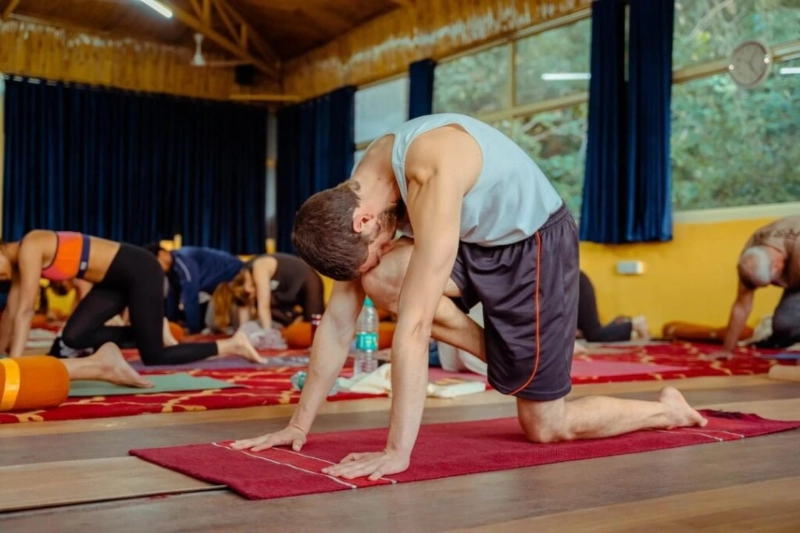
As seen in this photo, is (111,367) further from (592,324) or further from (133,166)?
(133,166)

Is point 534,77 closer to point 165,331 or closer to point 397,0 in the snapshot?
point 397,0

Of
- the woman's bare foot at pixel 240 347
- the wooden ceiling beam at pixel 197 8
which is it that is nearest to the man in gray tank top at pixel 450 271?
the woman's bare foot at pixel 240 347

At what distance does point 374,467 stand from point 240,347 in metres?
3.25

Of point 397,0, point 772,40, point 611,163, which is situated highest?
point 397,0

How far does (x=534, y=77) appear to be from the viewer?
8594 mm

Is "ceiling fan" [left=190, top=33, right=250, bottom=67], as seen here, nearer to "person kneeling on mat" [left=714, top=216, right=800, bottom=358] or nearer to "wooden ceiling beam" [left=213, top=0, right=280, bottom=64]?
"wooden ceiling beam" [left=213, top=0, right=280, bottom=64]

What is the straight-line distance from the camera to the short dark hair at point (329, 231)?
2.03 meters

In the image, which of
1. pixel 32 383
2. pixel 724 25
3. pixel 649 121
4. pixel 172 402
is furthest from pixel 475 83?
pixel 32 383

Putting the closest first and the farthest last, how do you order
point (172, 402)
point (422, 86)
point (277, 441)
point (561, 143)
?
point (277, 441) → point (172, 402) → point (561, 143) → point (422, 86)

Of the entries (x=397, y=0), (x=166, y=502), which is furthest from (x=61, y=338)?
(x=397, y=0)

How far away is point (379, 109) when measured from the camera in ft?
36.3

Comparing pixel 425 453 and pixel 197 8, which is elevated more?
pixel 197 8

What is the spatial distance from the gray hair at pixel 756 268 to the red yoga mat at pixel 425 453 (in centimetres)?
209

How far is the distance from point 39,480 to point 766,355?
4.66 m
